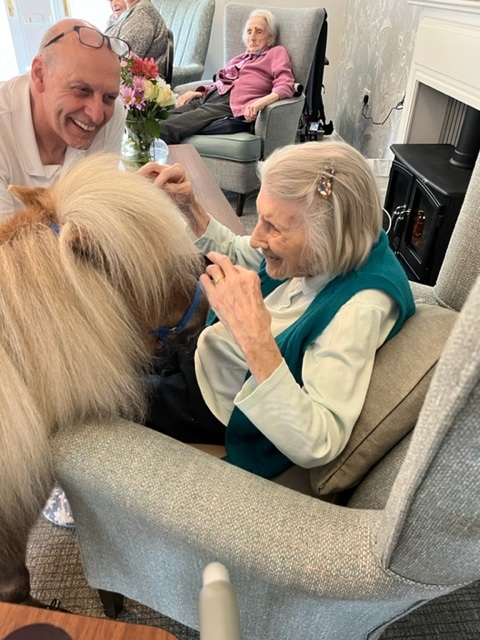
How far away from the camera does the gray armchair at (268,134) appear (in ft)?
10.1

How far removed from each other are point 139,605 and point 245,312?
36.1 inches

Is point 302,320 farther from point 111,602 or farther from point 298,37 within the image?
point 298,37

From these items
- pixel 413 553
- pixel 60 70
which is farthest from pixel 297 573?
pixel 60 70

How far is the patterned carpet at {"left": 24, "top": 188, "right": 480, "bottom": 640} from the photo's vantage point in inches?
47.9

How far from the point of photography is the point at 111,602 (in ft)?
3.85

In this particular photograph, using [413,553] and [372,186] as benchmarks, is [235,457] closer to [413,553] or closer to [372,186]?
[413,553]

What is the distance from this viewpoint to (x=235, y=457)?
1.04m

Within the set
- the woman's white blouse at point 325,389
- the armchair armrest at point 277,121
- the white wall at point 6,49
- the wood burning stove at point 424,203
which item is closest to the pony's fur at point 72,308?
the woman's white blouse at point 325,389

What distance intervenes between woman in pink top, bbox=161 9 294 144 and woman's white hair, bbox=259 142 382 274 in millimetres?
2402

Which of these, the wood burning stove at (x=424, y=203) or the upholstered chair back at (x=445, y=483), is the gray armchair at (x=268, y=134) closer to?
the wood burning stove at (x=424, y=203)

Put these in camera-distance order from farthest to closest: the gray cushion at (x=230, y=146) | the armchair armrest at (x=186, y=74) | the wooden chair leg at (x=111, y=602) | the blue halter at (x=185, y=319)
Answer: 1. the armchair armrest at (x=186, y=74)
2. the gray cushion at (x=230, y=146)
3. the wooden chair leg at (x=111, y=602)
4. the blue halter at (x=185, y=319)

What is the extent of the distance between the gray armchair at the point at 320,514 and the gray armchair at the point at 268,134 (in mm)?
2367

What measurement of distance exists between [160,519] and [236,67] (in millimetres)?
3472

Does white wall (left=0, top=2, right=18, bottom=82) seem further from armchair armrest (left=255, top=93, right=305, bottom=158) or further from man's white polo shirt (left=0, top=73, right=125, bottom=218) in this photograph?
man's white polo shirt (left=0, top=73, right=125, bottom=218)
